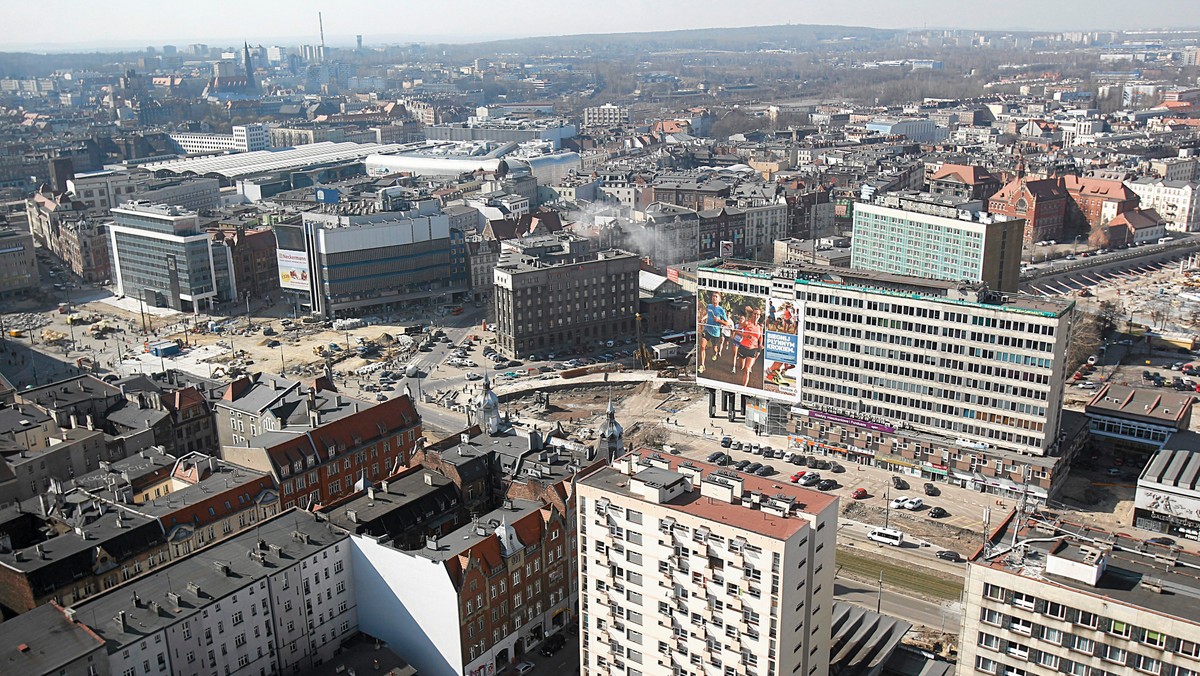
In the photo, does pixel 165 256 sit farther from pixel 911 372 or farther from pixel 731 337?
pixel 911 372

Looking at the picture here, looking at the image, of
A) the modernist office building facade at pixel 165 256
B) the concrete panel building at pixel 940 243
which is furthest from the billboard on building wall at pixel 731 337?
the modernist office building facade at pixel 165 256

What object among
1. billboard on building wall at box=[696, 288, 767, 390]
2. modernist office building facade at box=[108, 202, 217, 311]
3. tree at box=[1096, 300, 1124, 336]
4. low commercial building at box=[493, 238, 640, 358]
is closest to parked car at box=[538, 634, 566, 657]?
billboard on building wall at box=[696, 288, 767, 390]

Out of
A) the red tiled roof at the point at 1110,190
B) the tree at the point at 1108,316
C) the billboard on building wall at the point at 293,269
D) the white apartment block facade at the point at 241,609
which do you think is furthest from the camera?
the red tiled roof at the point at 1110,190

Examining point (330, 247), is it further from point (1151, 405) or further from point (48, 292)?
point (1151, 405)

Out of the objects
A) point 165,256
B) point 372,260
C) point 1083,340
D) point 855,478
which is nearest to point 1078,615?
point 855,478

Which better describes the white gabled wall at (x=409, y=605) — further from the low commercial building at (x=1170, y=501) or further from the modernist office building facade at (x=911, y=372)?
the low commercial building at (x=1170, y=501)

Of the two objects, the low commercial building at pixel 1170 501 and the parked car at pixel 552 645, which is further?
the low commercial building at pixel 1170 501

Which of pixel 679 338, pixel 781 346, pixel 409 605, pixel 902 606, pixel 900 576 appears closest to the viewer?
pixel 409 605
